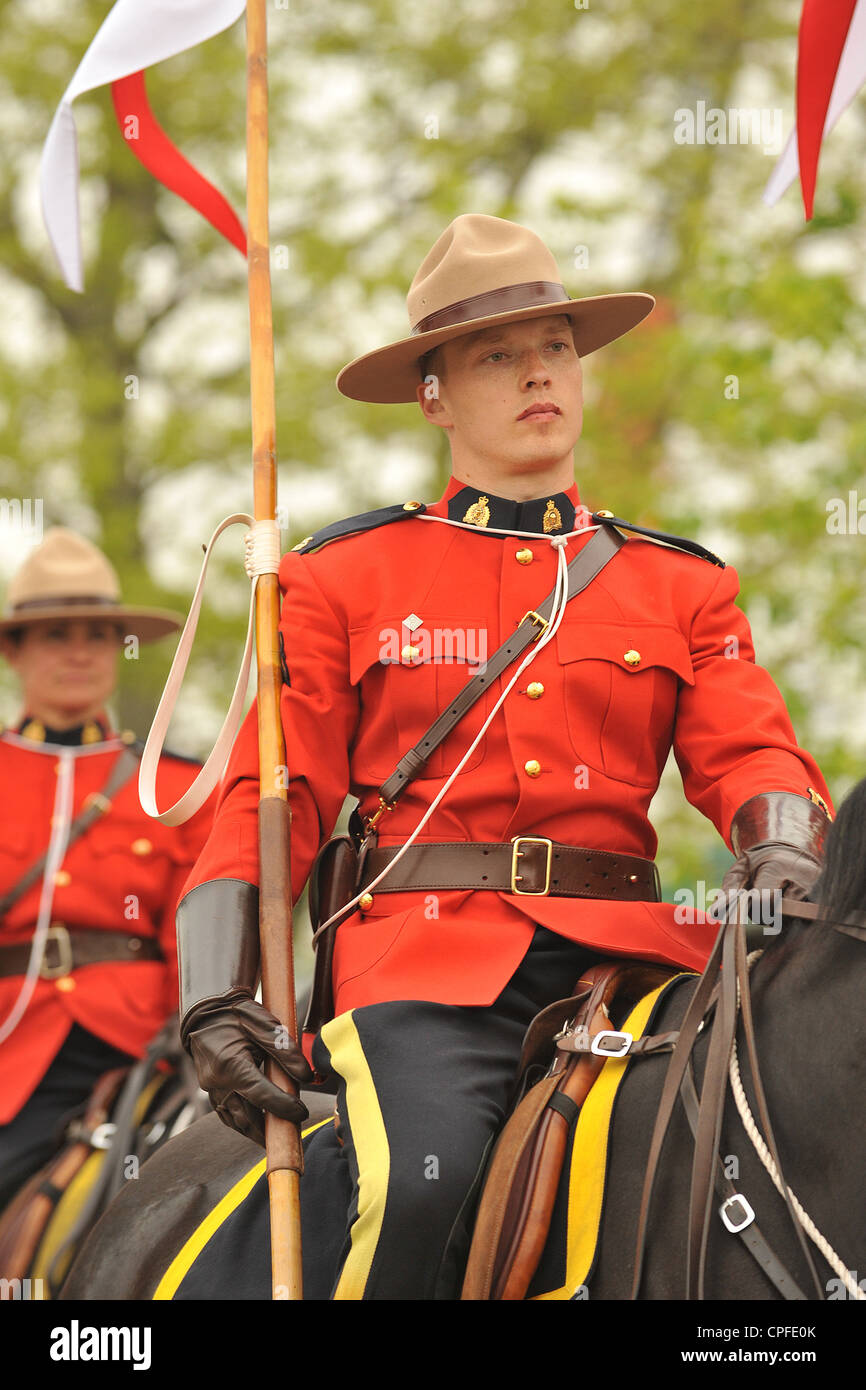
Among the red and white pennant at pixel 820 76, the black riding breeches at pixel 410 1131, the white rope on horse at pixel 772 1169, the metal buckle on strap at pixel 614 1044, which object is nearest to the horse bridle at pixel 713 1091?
the white rope on horse at pixel 772 1169

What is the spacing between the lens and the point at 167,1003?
6582 mm

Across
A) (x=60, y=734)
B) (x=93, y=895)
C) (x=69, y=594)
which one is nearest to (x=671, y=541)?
(x=93, y=895)

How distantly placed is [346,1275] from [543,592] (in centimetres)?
134

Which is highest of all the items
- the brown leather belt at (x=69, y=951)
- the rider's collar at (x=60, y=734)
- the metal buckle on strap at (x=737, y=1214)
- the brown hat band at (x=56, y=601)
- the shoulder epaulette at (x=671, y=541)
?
the brown hat band at (x=56, y=601)

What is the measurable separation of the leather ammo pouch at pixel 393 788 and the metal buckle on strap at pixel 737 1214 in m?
1.00

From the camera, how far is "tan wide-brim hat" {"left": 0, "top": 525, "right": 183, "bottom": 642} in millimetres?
7184

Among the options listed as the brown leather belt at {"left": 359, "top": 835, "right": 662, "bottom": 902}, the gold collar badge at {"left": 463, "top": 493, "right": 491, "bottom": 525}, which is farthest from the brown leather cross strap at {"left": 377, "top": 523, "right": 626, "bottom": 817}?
the gold collar badge at {"left": 463, "top": 493, "right": 491, "bottom": 525}

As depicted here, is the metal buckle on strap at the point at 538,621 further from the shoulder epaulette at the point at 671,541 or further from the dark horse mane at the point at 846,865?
the dark horse mane at the point at 846,865

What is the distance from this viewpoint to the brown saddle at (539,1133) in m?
3.07

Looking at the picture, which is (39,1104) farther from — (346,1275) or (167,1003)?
(346,1275)

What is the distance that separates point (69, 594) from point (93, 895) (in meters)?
1.33

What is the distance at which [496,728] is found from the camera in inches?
142

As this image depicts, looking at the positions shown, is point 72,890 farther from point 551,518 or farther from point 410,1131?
point 410,1131
